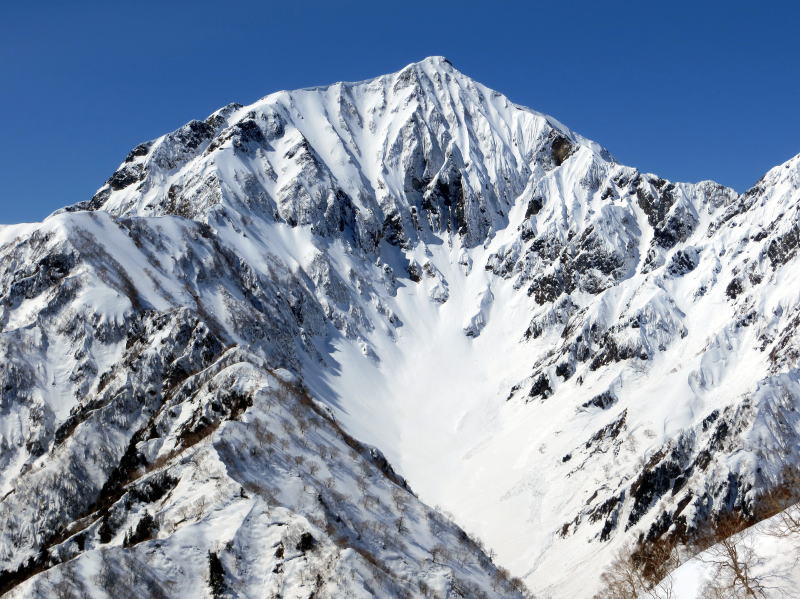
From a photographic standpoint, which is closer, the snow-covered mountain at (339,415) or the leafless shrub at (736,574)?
the leafless shrub at (736,574)

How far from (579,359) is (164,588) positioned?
452 ft

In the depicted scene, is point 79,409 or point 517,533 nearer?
point 79,409

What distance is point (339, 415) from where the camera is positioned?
15562cm

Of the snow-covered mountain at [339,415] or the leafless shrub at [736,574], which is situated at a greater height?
the snow-covered mountain at [339,415]

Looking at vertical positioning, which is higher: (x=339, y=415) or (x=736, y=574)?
(x=339, y=415)

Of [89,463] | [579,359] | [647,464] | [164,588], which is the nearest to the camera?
[164,588]

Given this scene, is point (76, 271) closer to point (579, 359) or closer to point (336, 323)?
point (336, 323)

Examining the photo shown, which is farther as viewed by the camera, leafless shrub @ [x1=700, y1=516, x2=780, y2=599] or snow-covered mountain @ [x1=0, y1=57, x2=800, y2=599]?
snow-covered mountain @ [x1=0, y1=57, x2=800, y2=599]

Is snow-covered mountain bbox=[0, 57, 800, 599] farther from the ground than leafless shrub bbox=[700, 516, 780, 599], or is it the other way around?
snow-covered mountain bbox=[0, 57, 800, 599]

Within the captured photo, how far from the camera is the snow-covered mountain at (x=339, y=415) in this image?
178ft

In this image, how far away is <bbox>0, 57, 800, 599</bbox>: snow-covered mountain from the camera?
178 ft

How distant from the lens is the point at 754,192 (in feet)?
649

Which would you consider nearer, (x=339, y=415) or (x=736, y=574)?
(x=736, y=574)

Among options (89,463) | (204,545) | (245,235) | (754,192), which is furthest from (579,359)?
(204,545)
